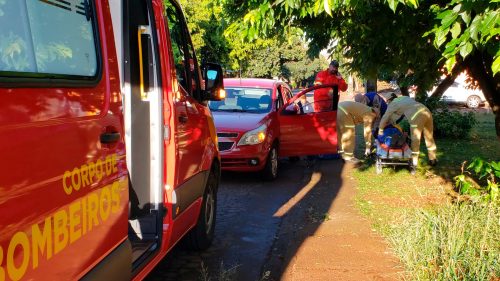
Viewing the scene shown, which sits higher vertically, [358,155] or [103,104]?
[103,104]

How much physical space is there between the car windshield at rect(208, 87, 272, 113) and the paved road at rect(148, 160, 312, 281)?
1.21 m

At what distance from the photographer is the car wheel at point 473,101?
91.4 feet

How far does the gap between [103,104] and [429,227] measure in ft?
10.9

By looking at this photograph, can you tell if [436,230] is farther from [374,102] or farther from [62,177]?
[374,102]

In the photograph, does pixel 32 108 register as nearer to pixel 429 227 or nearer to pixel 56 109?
pixel 56 109

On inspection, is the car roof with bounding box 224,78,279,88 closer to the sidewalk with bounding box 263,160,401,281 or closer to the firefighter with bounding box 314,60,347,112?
the firefighter with bounding box 314,60,347,112

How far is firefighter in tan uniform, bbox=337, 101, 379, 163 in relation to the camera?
10508 mm

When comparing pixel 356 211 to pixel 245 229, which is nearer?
pixel 245 229

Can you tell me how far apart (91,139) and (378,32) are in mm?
4401

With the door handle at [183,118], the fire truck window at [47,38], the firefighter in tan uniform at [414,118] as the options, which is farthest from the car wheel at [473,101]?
the fire truck window at [47,38]

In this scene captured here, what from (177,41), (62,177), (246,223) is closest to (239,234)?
(246,223)

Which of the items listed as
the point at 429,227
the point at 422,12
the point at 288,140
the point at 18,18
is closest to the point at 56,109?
the point at 18,18

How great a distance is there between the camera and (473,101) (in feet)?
91.8

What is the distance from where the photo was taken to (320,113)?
9.44 metres
